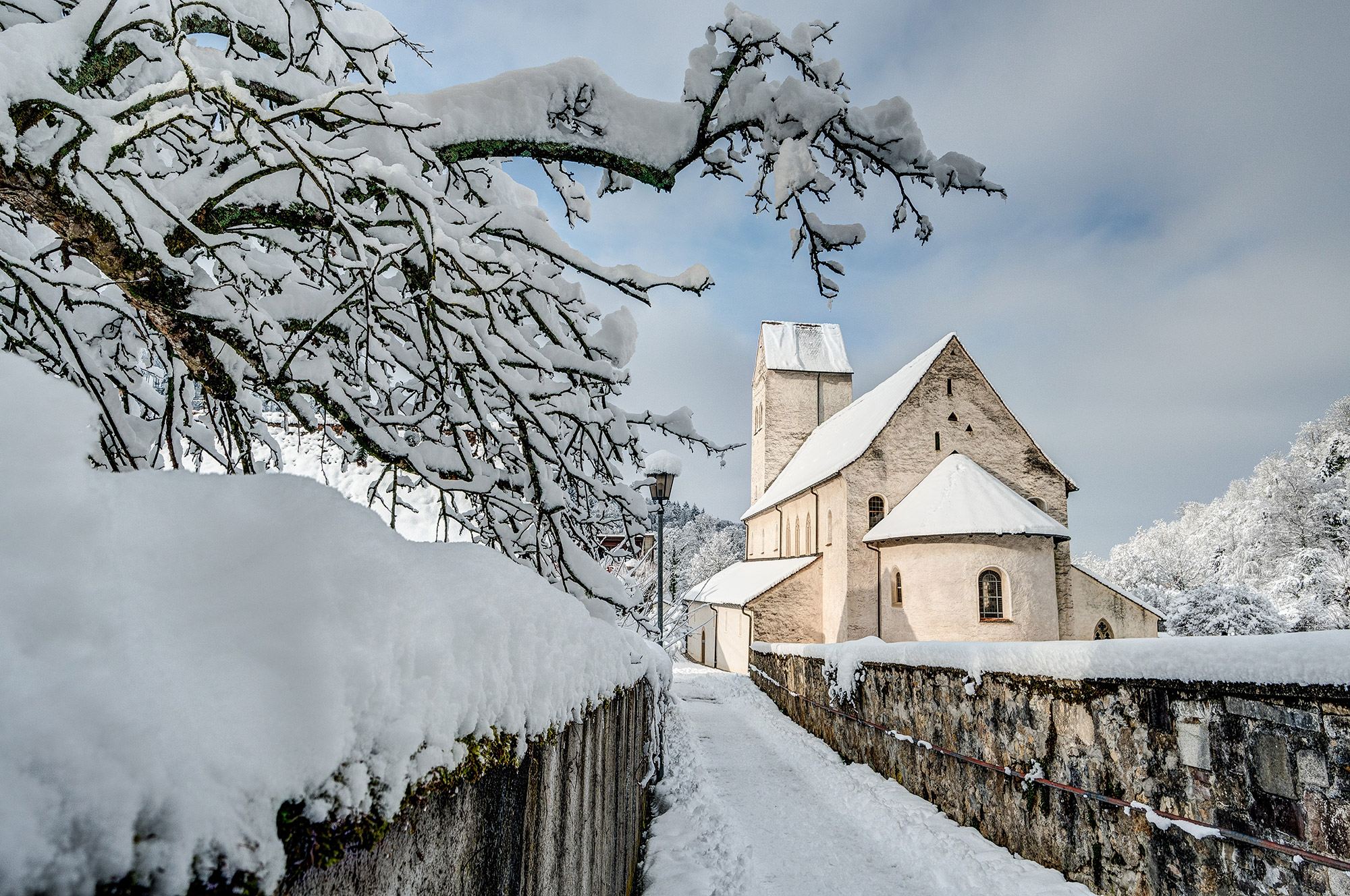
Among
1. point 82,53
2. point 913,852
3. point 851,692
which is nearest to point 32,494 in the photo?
point 82,53

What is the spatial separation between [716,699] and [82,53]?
18817mm

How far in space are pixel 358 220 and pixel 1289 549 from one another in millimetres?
49534

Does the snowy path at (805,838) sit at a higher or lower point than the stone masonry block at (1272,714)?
lower

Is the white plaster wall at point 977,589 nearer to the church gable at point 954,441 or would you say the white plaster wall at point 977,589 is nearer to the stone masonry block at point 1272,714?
the church gable at point 954,441

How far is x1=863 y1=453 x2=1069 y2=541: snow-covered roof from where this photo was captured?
19.2m

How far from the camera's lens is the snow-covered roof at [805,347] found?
120 feet

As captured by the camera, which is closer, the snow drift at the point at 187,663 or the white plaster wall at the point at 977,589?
the snow drift at the point at 187,663

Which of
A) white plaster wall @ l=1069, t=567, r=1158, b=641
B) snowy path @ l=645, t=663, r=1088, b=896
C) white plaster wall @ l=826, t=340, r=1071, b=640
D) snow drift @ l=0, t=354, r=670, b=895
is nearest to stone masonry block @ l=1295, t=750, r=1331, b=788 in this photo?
snowy path @ l=645, t=663, r=1088, b=896

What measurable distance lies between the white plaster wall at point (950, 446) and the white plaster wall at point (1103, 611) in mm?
2706

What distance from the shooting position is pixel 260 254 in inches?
135

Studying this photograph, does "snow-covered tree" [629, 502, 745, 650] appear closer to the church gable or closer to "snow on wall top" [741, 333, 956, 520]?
"snow on wall top" [741, 333, 956, 520]

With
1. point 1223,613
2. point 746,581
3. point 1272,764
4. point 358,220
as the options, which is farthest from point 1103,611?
point 358,220

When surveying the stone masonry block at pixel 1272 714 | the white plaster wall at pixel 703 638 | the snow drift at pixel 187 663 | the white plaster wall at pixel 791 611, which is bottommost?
the white plaster wall at pixel 703 638

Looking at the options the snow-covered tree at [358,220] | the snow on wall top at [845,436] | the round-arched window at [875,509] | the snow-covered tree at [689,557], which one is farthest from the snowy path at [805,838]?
the snow on wall top at [845,436]
